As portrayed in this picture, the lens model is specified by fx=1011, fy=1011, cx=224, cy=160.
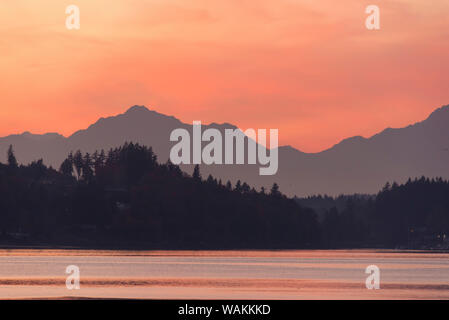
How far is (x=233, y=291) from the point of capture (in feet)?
331

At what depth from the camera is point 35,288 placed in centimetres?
9975

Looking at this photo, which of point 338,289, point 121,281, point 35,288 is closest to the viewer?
point 35,288

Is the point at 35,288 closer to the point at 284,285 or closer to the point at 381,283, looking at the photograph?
the point at 284,285

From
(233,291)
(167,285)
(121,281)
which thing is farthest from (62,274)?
(233,291)

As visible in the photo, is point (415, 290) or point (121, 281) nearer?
point (415, 290)
